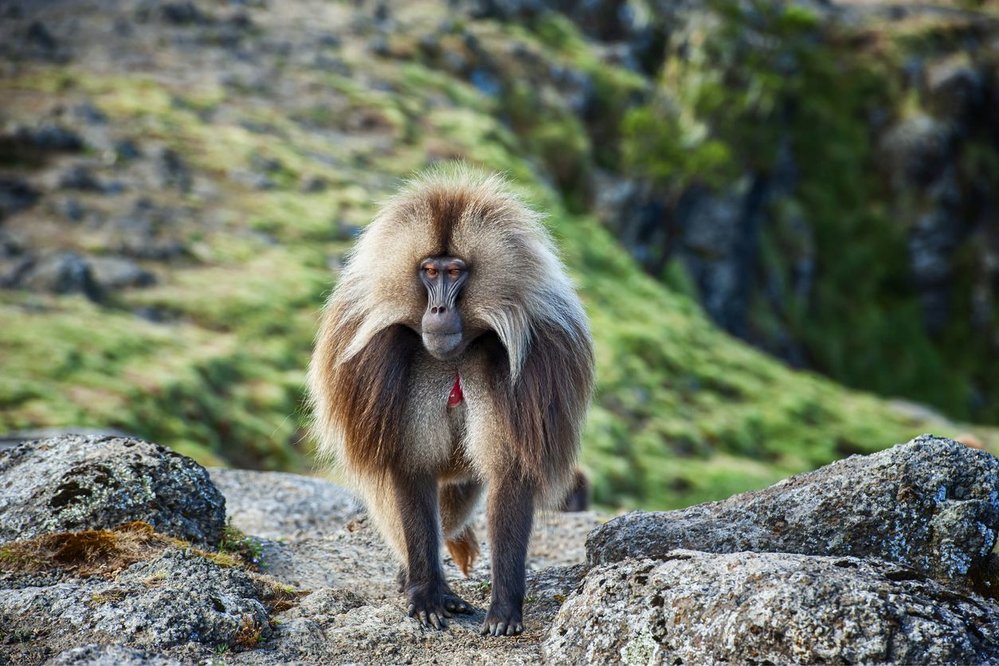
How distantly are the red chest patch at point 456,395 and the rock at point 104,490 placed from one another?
188 cm

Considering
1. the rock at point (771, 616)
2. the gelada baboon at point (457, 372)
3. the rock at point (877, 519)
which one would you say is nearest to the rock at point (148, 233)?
the gelada baboon at point (457, 372)

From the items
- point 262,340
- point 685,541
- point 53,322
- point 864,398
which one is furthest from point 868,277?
point 685,541

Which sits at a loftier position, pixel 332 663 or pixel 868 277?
pixel 332 663

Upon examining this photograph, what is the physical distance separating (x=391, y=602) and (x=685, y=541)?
5.96 ft

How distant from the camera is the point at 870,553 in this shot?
235 inches

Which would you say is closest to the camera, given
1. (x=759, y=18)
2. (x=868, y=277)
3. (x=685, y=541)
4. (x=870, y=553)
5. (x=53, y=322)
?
(x=870, y=553)

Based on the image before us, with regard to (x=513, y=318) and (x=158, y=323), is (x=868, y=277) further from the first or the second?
(x=513, y=318)

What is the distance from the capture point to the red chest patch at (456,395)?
21.5 ft

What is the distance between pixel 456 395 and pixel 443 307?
Result: 64 centimetres

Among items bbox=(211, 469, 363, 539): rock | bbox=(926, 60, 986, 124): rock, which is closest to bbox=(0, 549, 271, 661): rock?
bbox=(211, 469, 363, 539): rock

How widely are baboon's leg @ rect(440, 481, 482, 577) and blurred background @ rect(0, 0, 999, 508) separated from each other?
7.57 metres

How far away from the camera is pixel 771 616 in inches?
183

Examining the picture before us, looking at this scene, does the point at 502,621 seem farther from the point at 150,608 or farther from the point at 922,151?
the point at 922,151

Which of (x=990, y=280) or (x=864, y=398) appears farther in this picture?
(x=990, y=280)
